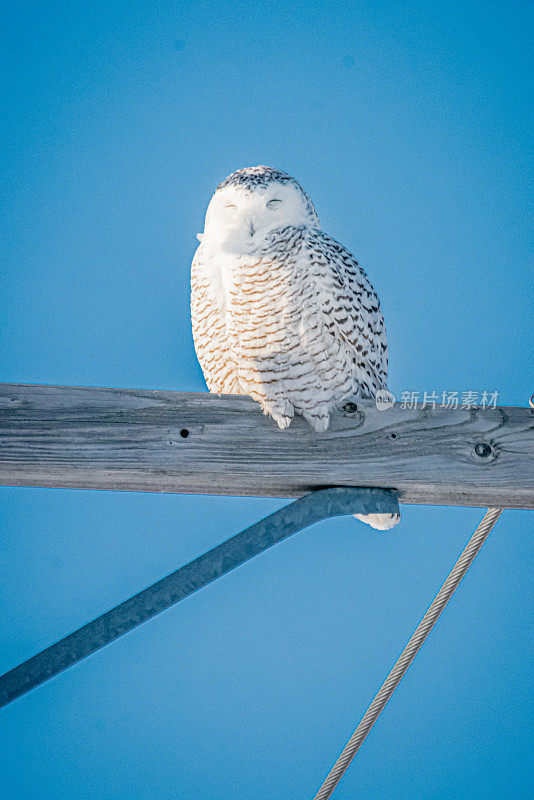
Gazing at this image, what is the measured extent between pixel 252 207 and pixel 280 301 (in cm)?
25

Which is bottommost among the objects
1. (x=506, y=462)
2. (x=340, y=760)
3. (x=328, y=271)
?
(x=340, y=760)

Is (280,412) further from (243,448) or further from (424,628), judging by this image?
(424,628)

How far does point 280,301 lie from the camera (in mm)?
1641

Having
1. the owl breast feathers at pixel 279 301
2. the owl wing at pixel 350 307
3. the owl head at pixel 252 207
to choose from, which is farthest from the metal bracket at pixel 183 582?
the owl head at pixel 252 207

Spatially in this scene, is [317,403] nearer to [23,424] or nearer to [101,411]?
[101,411]

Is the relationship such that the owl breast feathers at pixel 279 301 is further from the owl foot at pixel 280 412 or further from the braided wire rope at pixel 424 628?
the braided wire rope at pixel 424 628

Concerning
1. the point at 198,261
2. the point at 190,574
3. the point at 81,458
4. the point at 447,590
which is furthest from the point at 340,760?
the point at 198,261

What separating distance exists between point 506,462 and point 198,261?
0.89 m

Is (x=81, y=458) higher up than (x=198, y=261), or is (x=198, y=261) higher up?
(x=198, y=261)

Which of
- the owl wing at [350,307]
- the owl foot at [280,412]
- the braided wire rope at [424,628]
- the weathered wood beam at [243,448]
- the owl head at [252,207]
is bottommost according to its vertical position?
the braided wire rope at [424,628]

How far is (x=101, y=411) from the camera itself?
130cm

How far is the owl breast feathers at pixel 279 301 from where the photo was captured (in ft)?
5.37

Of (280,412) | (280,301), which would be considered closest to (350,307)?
(280,301)

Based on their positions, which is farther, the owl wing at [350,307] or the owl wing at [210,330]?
the owl wing at [210,330]
